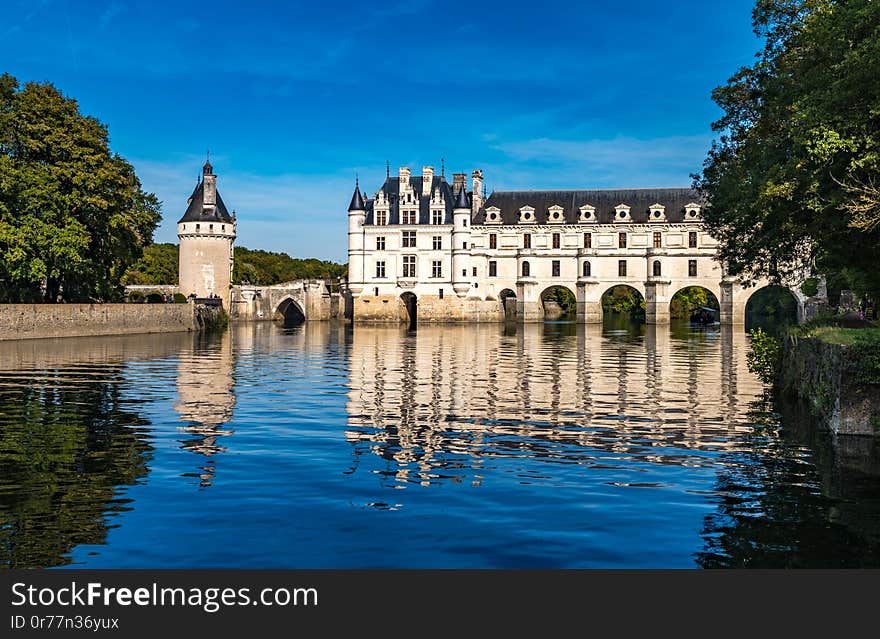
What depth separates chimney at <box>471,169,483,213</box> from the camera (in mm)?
93562

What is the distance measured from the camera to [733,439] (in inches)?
637

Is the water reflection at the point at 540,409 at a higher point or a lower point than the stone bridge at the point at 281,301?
lower

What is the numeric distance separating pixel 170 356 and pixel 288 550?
31.0m

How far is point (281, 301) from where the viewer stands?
98.4 metres

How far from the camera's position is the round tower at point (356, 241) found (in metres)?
91.9

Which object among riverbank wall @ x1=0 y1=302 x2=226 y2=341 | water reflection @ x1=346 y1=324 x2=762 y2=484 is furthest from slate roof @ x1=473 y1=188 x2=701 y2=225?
water reflection @ x1=346 y1=324 x2=762 y2=484

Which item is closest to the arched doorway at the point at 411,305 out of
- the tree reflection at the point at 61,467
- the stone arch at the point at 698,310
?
the stone arch at the point at 698,310

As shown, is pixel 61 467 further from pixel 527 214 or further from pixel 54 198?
pixel 527 214

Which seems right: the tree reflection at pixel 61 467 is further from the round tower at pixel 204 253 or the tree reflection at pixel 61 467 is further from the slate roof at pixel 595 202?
the slate roof at pixel 595 202

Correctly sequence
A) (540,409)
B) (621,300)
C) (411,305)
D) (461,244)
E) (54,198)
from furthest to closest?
(621,300)
(411,305)
(461,244)
(54,198)
(540,409)

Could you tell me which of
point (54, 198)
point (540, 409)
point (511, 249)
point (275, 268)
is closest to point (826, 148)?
point (540, 409)

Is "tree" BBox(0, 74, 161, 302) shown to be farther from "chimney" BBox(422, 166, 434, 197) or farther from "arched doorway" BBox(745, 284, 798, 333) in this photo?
"arched doorway" BBox(745, 284, 798, 333)

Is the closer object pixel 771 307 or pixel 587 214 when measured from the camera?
pixel 587 214

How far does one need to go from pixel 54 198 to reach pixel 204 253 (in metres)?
43.2
